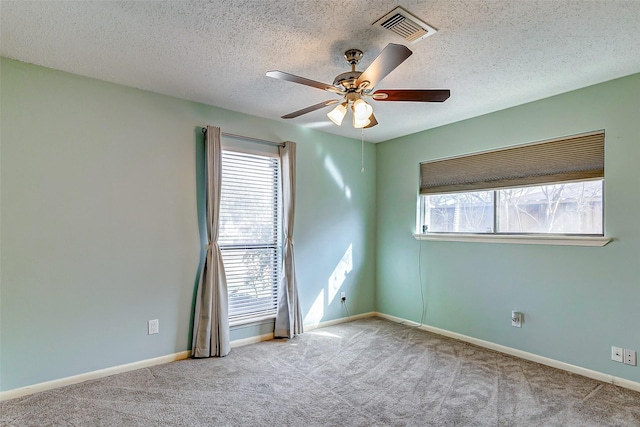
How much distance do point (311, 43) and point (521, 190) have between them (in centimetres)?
261

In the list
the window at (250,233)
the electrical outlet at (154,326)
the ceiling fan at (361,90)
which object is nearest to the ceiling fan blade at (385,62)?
the ceiling fan at (361,90)

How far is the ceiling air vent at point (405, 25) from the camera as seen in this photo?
6.68 ft

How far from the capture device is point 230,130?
3.72 meters

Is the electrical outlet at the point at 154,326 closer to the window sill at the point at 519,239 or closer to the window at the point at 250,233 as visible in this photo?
the window at the point at 250,233

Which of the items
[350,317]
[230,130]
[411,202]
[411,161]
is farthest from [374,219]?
[230,130]

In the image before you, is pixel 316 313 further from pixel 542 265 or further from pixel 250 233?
pixel 542 265

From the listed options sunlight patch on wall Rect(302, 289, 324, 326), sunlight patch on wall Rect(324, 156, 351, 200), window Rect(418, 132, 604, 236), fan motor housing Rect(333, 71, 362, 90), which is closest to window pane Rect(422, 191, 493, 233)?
window Rect(418, 132, 604, 236)

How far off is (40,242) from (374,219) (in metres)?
3.79

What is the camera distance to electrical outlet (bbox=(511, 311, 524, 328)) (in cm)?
346

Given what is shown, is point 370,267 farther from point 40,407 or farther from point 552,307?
point 40,407

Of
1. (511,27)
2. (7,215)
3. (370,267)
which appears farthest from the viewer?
(370,267)

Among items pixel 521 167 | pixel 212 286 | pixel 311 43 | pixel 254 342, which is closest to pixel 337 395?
pixel 254 342

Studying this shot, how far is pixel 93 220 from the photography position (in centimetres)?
294

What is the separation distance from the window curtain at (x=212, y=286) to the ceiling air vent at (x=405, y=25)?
2007 mm
